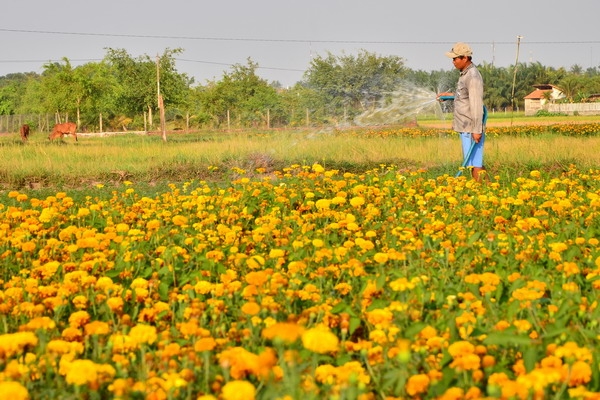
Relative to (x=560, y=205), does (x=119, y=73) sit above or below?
above

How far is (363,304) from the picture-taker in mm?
3139

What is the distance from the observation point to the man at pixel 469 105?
27.1 ft

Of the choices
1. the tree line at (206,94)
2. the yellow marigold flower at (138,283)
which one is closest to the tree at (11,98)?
the tree line at (206,94)

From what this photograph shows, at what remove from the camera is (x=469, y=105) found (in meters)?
8.38

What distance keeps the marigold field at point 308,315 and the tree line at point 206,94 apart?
107 ft

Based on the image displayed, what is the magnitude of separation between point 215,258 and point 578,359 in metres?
2.20

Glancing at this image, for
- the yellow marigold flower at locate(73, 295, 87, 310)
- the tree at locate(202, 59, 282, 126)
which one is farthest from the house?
the yellow marigold flower at locate(73, 295, 87, 310)

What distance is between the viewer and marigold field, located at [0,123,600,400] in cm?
222

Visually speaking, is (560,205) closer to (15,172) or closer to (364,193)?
(364,193)

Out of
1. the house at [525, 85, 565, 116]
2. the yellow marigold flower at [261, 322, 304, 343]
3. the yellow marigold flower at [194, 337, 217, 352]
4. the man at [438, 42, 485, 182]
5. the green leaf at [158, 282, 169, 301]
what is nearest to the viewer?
the yellow marigold flower at [261, 322, 304, 343]

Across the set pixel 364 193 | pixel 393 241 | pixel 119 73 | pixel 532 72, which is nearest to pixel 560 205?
pixel 393 241

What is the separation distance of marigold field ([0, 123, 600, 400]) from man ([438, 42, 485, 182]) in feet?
9.11

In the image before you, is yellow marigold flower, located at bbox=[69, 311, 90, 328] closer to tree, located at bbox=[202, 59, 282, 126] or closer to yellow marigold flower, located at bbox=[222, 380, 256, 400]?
yellow marigold flower, located at bbox=[222, 380, 256, 400]

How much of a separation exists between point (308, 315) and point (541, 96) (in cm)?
9042
